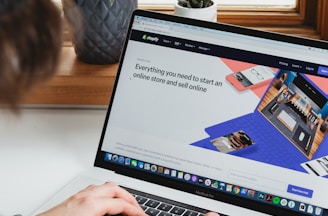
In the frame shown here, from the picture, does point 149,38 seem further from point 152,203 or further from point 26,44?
point 26,44

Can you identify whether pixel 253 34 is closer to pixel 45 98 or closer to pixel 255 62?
pixel 255 62

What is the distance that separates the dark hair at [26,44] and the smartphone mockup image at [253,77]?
44 cm

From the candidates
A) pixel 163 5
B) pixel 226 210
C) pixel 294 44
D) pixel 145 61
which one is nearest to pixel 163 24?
pixel 145 61

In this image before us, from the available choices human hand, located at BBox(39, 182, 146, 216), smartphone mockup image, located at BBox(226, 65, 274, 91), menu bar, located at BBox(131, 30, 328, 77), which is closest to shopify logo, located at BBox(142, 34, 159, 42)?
menu bar, located at BBox(131, 30, 328, 77)

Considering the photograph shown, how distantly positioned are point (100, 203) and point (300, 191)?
31 centimetres

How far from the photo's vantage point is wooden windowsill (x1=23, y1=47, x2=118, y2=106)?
137cm

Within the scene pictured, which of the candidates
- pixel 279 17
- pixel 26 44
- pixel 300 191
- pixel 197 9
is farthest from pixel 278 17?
pixel 26 44

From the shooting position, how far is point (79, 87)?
4.51 ft

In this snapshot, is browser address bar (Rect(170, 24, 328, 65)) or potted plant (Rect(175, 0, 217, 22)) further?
potted plant (Rect(175, 0, 217, 22))

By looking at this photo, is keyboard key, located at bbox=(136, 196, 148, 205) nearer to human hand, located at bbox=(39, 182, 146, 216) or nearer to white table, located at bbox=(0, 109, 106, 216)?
human hand, located at bbox=(39, 182, 146, 216)

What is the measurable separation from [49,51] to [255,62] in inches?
18.6

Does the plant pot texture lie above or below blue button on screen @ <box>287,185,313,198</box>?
above

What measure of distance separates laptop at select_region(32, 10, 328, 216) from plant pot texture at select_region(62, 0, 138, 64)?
0.56 feet

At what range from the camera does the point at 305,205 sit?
3.46 ft
